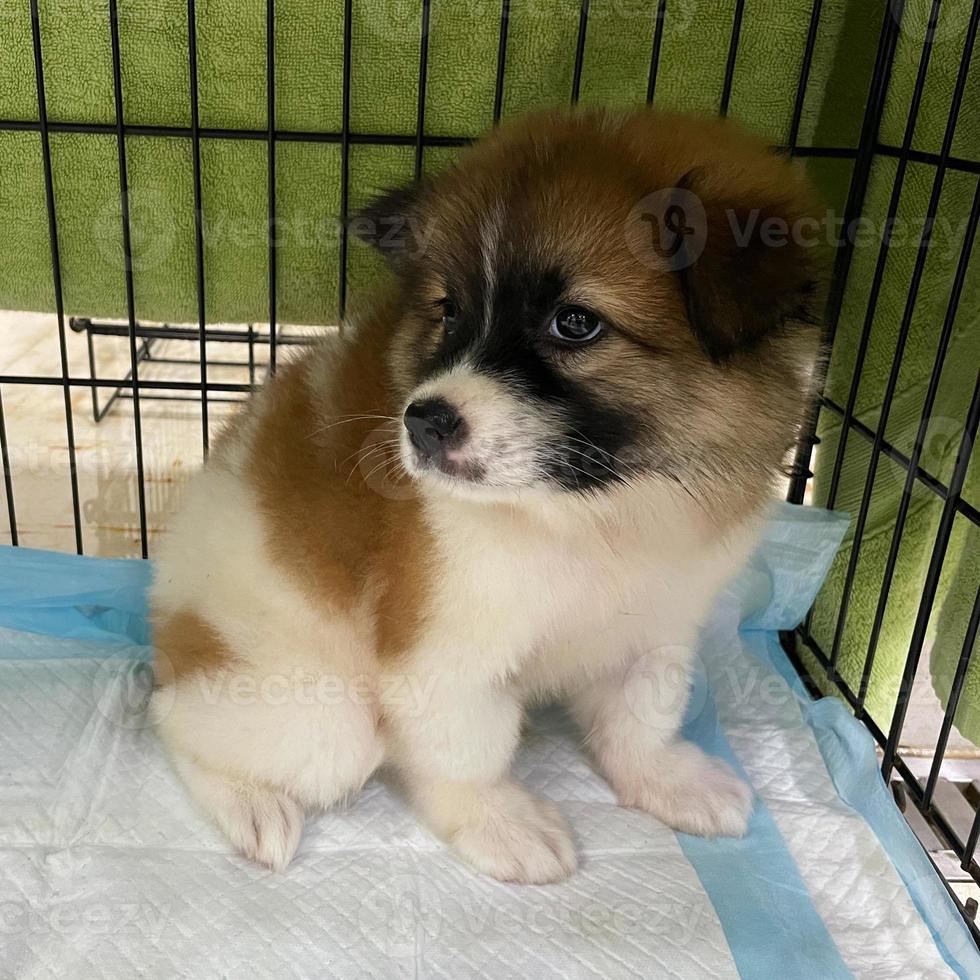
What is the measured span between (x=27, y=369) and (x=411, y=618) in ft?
9.39

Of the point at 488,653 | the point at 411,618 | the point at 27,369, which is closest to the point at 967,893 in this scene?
the point at 488,653

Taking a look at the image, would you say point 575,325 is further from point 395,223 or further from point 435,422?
point 395,223

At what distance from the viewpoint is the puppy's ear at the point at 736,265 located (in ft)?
3.87

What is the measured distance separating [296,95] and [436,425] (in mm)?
1109

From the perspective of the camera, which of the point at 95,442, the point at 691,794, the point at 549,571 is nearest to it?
the point at 549,571

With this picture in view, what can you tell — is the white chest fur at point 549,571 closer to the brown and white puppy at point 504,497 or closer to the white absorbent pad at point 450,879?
the brown and white puppy at point 504,497

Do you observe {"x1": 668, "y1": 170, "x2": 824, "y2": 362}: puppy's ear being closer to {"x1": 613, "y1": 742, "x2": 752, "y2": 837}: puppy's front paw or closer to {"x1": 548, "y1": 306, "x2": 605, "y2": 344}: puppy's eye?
{"x1": 548, "y1": 306, "x2": 605, "y2": 344}: puppy's eye

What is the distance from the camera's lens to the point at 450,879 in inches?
61.0

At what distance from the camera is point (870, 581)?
210 centimetres

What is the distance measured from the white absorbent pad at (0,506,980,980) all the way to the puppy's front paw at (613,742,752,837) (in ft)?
0.10

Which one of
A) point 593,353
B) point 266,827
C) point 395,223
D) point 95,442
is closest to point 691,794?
point 266,827

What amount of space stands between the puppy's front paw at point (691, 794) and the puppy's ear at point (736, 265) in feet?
2.84

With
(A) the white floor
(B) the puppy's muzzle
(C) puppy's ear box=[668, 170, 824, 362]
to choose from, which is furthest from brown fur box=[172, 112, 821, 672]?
(A) the white floor

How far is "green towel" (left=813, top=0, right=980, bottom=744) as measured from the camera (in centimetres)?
178
